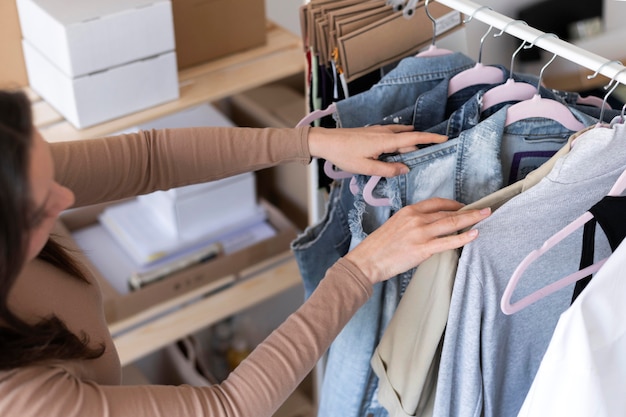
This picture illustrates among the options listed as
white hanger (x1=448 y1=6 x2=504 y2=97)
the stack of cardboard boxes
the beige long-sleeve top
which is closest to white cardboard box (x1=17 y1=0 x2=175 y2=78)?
the stack of cardboard boxes

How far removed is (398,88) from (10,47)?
772mm

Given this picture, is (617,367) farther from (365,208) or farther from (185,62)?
(185,62)

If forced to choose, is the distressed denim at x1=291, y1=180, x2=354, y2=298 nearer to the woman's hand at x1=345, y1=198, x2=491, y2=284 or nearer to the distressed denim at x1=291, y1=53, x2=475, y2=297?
the distressed denim at x1=291, y1=53, x2=475, y2=297

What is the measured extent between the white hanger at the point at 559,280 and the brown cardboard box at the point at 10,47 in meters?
0.97

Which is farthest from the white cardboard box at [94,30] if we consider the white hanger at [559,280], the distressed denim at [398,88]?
the white hanger at [559,280]

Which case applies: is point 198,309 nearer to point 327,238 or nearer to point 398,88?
point 327,238

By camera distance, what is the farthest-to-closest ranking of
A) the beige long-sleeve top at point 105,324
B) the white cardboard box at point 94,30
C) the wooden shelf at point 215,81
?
the wooden shelf at point 215,81, the white cardboard box at point 94,30, the beige long-sleeve top at point 105,324

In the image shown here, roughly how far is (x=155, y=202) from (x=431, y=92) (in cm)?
91

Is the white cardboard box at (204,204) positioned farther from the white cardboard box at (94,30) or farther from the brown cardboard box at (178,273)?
the white cardboard box at (94,30)

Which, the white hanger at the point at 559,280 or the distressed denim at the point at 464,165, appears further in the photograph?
the distressed denim at the point at 464,165

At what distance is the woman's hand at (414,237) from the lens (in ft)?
3.12

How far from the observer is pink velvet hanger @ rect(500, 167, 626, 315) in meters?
0.91

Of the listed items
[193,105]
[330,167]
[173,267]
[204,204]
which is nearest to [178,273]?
[173,267]

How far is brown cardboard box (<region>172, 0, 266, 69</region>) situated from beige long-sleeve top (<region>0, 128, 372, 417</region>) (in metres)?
0.51
